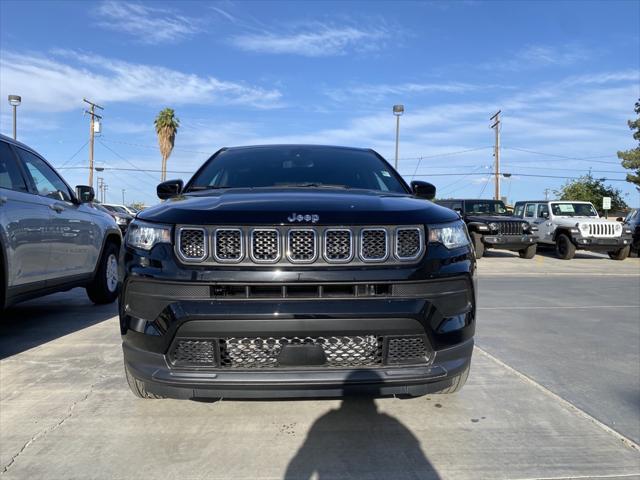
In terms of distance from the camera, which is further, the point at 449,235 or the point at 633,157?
the point at 633,157

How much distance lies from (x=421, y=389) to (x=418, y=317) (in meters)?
0.35

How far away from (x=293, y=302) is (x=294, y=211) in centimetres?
45

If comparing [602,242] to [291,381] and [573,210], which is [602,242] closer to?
[573,210]

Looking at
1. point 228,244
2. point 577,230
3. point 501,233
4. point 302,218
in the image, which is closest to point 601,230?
point 577,230

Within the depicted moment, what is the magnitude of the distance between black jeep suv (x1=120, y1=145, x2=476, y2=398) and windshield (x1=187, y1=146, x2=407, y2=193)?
42.9 inches

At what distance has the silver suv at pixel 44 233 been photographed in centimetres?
404

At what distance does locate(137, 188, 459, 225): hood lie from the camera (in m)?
2.41

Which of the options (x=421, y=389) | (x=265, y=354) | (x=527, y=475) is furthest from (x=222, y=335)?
(x=527, y=475)

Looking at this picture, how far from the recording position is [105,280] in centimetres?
614

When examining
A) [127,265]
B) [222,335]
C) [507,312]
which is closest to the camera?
[222,335]

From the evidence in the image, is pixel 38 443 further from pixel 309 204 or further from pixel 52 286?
pixel 52 286

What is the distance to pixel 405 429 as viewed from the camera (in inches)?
110

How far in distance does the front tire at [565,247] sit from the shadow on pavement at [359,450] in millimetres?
13134

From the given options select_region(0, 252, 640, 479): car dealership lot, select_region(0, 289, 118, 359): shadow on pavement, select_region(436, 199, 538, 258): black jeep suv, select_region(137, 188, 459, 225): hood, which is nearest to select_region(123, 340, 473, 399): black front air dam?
select_region(0, 252, 640, 479): car dealership lot
